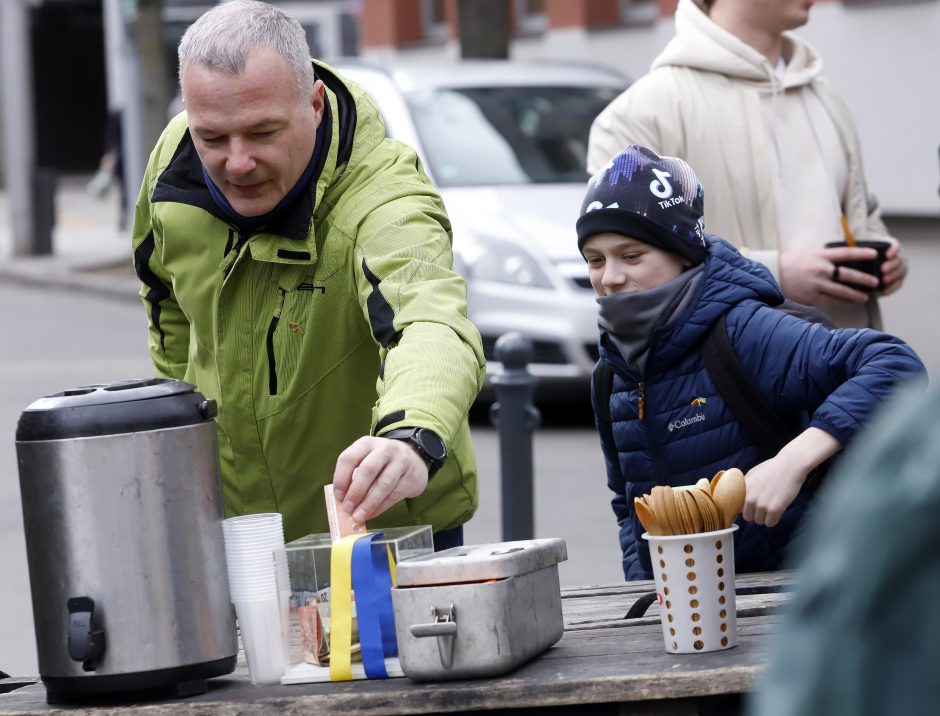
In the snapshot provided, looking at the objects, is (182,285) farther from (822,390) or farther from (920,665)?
(920,665)

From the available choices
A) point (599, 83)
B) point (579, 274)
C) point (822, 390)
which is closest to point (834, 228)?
point (822, 390)

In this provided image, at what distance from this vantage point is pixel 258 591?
248cm

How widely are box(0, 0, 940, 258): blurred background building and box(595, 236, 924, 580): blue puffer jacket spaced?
8.05 m

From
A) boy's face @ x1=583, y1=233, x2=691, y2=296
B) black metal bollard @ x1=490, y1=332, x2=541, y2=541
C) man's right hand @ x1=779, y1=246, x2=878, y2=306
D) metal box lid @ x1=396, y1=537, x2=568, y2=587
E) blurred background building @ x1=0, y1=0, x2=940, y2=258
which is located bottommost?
black metal bollard @ x1=490, y1=332, x2=541, y2=541

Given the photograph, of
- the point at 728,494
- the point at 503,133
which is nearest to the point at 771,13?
the point at 728,494

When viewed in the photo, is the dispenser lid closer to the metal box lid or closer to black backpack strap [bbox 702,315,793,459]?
the metal box lid

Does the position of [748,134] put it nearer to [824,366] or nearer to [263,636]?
[824,366]

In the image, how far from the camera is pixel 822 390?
2.98 metres

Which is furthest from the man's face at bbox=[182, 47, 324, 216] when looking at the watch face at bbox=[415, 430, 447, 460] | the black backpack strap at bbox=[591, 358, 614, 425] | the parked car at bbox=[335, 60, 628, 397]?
the parked car at bbox=[335, 60, 628, 397]

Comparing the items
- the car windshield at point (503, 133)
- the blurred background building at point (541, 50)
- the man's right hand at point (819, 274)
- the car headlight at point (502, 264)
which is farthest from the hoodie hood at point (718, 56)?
the blurred background building at point (541, 50)

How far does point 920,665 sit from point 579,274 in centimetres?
863

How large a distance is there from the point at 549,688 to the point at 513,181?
784cm

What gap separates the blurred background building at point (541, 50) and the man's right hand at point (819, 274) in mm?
7406

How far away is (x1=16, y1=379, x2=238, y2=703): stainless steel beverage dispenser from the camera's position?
238 centimetres
